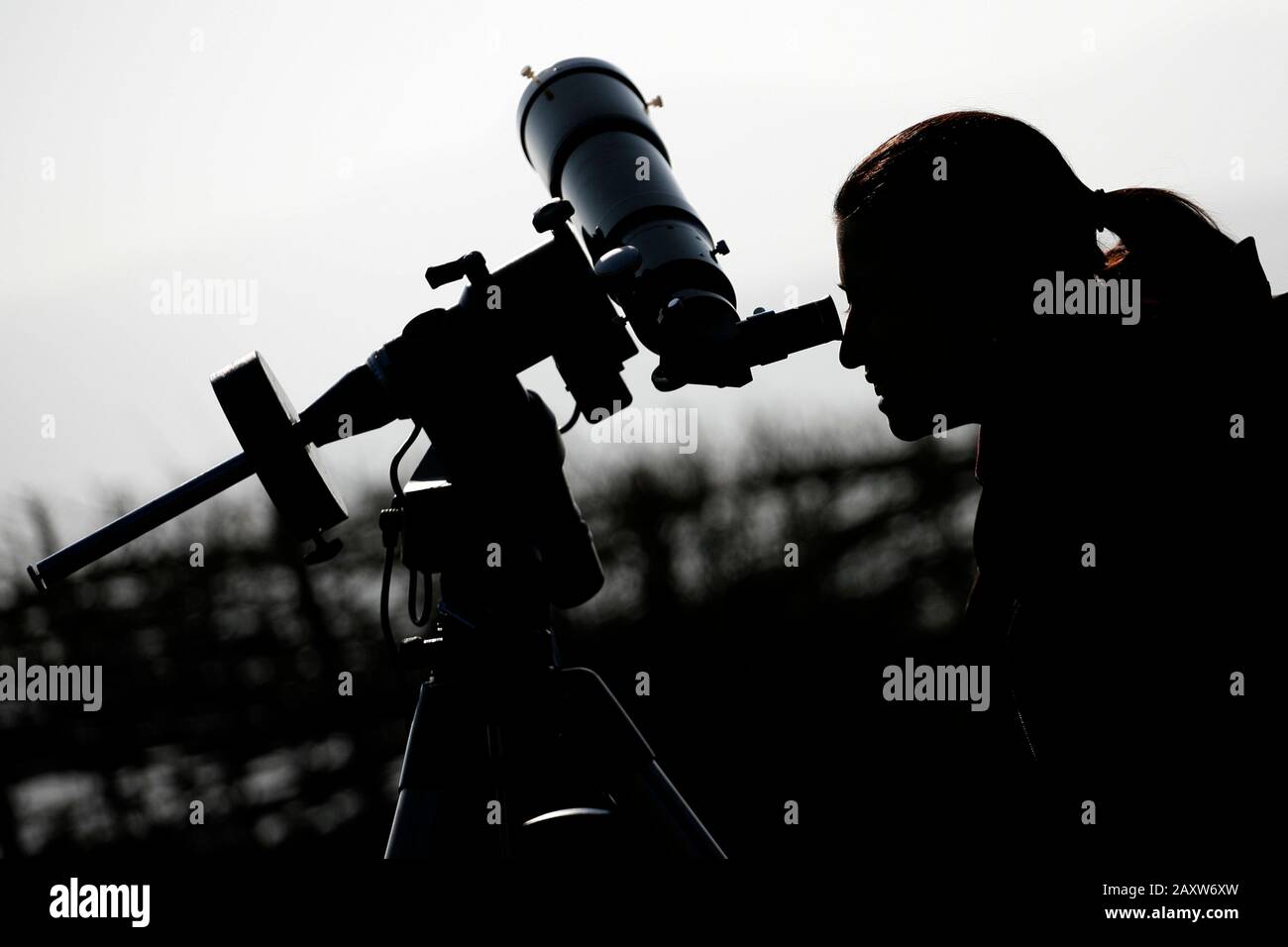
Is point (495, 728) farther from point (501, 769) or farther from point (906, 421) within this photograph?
point (906, 421)

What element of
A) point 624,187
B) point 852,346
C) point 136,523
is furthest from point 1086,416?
point 136,523

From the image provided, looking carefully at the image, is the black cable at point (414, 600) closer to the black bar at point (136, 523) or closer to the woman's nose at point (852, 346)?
the black bar at point (136, 523)

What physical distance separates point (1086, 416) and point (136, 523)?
5.46ft

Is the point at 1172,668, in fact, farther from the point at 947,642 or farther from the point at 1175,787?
the point at 947,642

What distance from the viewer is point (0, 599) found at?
572 inches

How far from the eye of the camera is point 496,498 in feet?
7.06

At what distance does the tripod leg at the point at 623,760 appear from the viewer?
2.15 metres

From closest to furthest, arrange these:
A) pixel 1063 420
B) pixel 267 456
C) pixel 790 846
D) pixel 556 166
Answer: pixel 1063 420 → pixel 267 456 → pixel 556 166 → pixel 790 846

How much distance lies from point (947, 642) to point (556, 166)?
1358 centimetres

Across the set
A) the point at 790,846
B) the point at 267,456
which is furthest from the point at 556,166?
the point at 790,846

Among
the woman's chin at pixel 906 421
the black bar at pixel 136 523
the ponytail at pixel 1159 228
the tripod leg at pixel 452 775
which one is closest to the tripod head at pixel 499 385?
the black bar at pixel 136 523

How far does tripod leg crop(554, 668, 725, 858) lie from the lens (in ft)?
7.06

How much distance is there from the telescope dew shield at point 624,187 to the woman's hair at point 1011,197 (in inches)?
17.8

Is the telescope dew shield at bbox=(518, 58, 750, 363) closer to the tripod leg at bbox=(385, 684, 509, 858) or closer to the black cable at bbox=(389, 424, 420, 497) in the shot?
the black cable at bbox=(389, 424, 420, 497)
